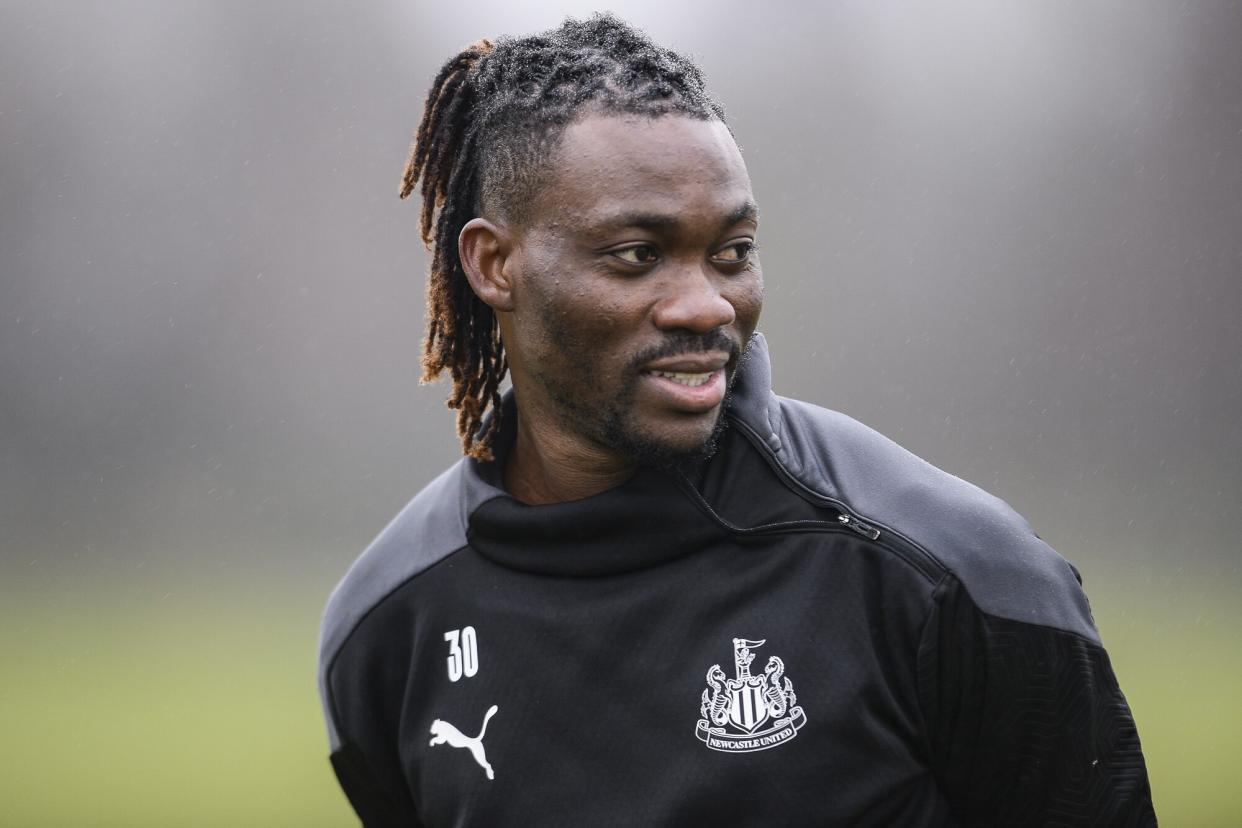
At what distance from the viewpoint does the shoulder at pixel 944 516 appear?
7.29 feet

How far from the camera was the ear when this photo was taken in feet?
8.18

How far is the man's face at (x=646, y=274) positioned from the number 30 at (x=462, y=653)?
43 centimetres

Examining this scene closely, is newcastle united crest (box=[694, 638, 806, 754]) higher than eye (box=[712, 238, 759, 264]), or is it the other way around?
eye (box=[712, 238, 759, 264])

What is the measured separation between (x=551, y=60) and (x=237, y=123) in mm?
14067

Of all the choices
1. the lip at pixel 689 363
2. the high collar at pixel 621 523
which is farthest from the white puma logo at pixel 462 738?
the lip at pixel 689 363

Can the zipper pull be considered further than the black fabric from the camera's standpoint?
No

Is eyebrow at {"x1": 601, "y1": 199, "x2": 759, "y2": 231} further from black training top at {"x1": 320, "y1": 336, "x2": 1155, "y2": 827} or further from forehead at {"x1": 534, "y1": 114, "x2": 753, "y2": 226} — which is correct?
black training top at {"x1": 320, "y1": 336, "x2": 1155, "y2": 827}

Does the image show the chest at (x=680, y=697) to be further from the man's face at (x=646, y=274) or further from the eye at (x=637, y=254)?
the eye at (x=637, y=254)

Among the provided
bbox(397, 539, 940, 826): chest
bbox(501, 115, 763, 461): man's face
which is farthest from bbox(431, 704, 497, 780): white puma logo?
bbox(501, 115, 763, 461): man's face

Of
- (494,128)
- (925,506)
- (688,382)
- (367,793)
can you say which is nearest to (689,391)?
(688,382)

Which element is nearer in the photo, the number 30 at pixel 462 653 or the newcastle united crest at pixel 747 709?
the newcastle united crest at pixel 747 709

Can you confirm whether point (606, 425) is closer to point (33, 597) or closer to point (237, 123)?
point (33, 597)

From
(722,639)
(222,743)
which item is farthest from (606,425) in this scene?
(222,743)

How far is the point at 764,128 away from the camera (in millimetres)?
14820
